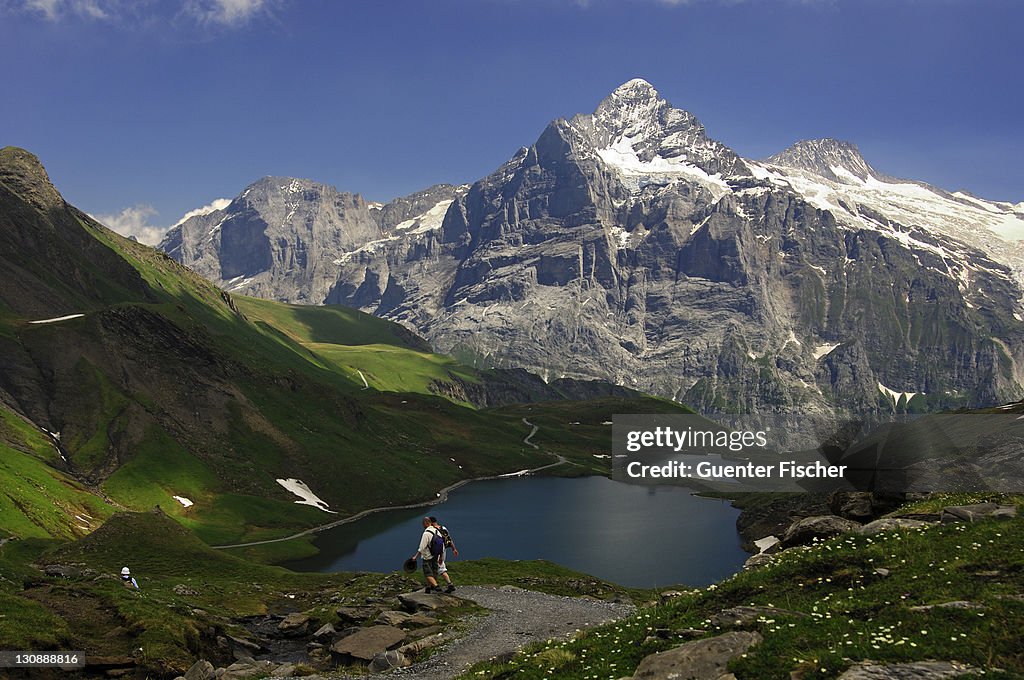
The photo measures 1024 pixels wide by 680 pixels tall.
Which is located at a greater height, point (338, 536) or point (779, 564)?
point (779, 564)

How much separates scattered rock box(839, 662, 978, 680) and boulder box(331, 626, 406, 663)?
25996mm

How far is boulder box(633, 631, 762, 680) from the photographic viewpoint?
2102 cm

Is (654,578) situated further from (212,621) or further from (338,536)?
(212,621)

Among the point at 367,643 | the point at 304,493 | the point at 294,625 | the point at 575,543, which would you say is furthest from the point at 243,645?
the point at 304,493

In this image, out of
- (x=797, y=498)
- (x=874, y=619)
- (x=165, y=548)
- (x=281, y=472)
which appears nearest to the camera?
(x=874, y=619)

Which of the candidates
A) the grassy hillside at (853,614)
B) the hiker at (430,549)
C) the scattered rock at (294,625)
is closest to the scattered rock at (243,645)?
the scattered rock at (294,625)

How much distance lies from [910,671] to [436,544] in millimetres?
30182

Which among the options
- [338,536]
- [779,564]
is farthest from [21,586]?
[338,536]

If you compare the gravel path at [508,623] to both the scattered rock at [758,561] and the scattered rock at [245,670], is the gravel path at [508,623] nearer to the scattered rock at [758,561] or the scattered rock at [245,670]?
the scattered rock at [245,670]

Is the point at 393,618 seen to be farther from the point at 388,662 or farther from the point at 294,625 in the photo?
the point at 294,625

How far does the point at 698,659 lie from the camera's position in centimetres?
2158

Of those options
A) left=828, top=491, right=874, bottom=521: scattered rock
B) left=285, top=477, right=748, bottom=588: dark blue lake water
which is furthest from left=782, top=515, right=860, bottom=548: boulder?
left=285, top=477, right=748, bottom=588: dark blue lake water

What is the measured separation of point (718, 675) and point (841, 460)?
1171 inches

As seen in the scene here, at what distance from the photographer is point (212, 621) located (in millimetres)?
50844
